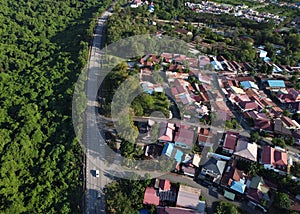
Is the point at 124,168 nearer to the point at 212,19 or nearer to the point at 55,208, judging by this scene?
the point at 55,208

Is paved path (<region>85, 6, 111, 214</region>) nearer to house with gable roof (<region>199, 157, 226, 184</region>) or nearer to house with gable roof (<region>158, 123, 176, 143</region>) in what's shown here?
house with gable roof (<region>158, 123, 176, 143</region>)

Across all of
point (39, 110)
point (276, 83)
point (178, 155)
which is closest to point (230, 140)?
point (178, 155)

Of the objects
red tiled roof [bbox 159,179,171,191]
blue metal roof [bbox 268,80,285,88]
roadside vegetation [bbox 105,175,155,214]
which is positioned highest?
blue metal roof [bbox 268,80,285,88]

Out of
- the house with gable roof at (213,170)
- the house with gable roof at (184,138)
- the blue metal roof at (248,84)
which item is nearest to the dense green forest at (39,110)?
the house with gable roof at (184,138)

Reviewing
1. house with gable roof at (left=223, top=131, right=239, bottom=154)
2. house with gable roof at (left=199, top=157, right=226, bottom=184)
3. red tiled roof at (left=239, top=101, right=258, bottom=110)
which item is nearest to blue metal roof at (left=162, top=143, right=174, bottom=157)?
house with gable roof at (left=199, top=157, right=226, bottom=184)

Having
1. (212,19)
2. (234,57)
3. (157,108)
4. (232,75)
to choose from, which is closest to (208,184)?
(157,108)

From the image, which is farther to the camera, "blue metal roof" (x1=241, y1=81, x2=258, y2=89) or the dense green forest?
"blue metal roof" (x1=241, y1=81, x2=258, y2=89)

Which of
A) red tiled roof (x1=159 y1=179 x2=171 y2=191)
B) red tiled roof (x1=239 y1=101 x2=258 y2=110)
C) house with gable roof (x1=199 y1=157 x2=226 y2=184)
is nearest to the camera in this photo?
red tiled roof (x1=159 y1=179 x2=171 y2=191)

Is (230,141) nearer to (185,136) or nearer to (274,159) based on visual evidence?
(274,159)

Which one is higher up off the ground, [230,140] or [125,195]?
[230,140]
